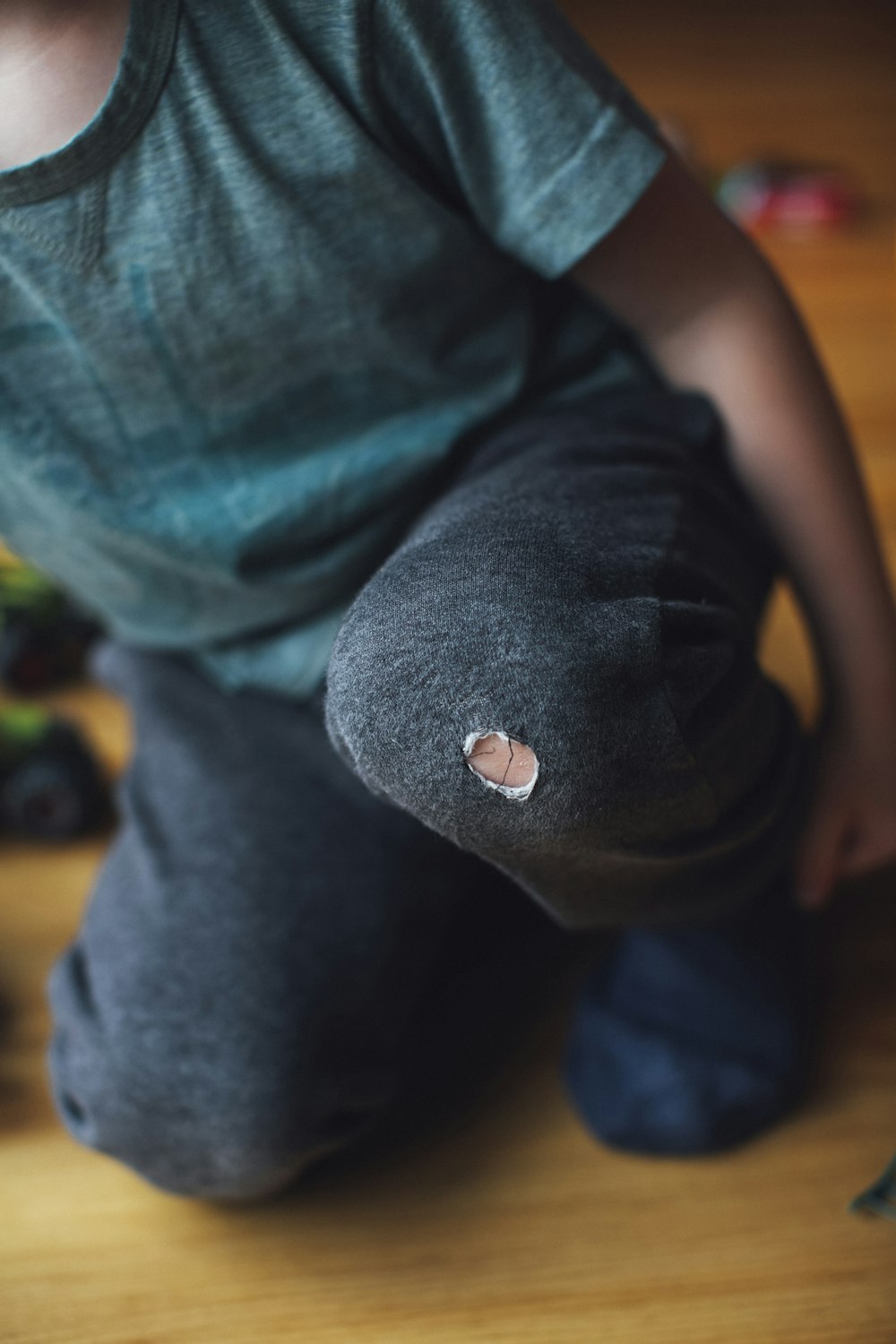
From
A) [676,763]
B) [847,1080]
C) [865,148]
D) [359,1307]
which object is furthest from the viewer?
[865,148]

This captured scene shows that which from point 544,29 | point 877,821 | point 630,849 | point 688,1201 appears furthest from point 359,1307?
point 544,29

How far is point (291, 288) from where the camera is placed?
23.8 inches

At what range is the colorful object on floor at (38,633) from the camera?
98cm

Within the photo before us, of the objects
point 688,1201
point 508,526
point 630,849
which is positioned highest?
point 508,526

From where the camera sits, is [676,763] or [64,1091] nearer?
[676,763]

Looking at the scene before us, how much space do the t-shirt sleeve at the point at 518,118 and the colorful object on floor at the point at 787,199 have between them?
40.3 inches

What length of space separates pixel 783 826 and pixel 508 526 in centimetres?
23

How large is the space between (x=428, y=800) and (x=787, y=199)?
1.28 meters

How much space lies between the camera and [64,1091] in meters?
0.70

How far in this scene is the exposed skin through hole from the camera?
1.64 feet

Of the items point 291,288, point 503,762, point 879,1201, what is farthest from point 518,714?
point 879,1201

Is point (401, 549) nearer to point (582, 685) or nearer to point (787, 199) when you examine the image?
point (582, 685)

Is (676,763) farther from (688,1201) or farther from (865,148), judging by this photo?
(865,148)

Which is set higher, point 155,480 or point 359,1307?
point 155,480
